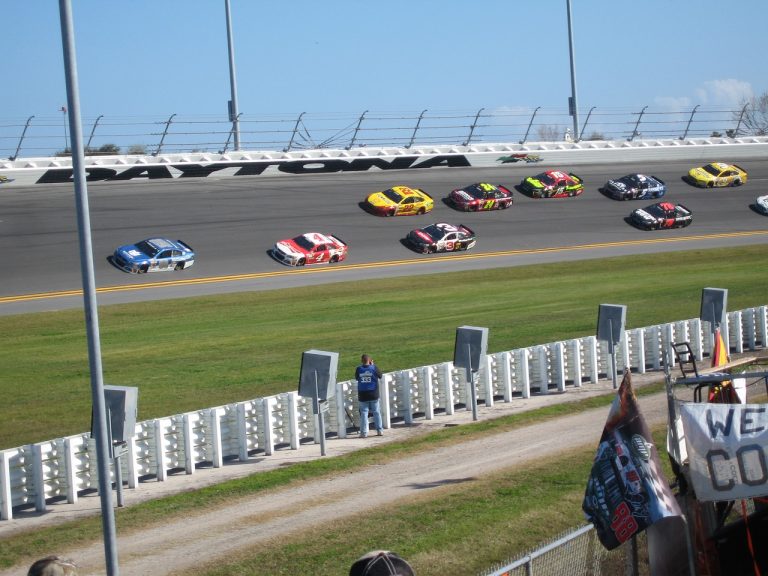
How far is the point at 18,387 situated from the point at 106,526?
14291 millimetres

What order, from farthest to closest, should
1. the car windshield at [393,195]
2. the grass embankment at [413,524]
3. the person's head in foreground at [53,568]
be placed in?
the car windshield at [393,195], the grass embankment at [413,524], the person's head in foreground at [53,568]

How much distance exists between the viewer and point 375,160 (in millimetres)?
55094

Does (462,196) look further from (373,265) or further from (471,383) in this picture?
(471,383)

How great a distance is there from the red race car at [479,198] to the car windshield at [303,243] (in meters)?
11.1

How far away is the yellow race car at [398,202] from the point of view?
46656 mm

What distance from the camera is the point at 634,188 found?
52.8 meters

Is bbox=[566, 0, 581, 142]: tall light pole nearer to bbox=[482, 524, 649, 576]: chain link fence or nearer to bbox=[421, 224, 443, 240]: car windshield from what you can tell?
bbox=[421, 224, 443, 240]: car windshield

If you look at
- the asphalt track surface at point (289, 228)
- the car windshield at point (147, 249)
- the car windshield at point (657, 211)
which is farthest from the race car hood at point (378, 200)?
the car windshield at point (657, 211)

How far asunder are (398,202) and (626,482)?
4019 cm

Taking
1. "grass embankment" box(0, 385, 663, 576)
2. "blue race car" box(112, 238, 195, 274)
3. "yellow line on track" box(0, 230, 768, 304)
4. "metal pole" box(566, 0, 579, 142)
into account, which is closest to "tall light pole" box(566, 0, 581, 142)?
"metal pole" box(566, 0, 579, 142)

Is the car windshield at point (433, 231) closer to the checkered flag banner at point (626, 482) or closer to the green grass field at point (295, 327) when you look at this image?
the green grass field at point (295, 327)

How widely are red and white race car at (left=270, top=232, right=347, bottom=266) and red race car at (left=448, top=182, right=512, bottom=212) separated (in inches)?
390

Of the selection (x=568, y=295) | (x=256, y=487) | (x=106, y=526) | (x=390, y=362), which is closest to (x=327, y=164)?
(x=568, y=295)

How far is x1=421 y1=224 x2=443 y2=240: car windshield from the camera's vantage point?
4362 cm
